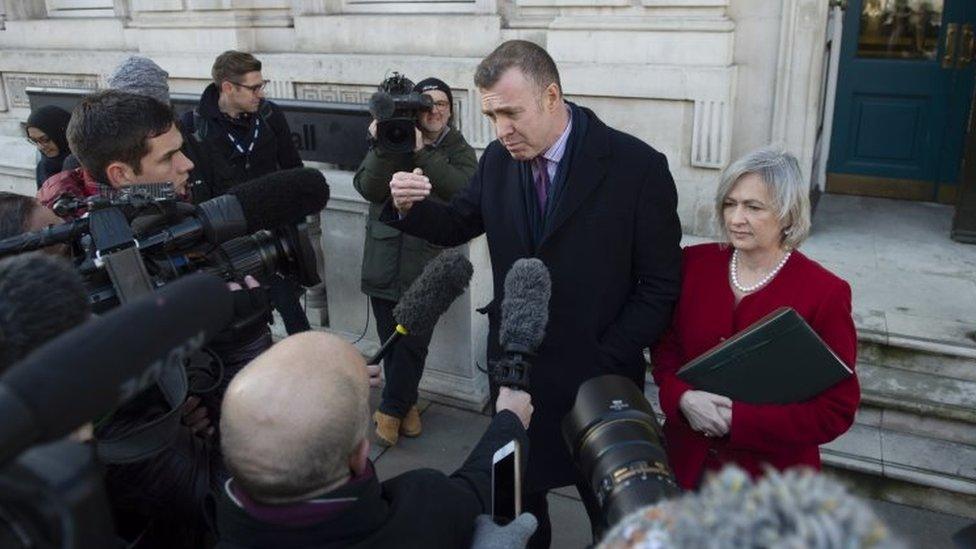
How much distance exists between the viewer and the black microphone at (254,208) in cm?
195

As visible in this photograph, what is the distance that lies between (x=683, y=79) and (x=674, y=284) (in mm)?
2732

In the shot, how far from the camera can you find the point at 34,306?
109 centimetres

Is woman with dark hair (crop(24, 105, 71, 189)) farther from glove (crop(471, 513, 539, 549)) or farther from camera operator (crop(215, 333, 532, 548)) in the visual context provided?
glove (crop(471, 513, 539, 549))

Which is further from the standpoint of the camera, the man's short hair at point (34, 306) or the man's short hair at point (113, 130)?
the man's short hair at point (113, 130)

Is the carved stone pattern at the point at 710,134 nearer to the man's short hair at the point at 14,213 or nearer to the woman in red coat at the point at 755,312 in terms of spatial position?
the woman in red coat at the point at 755,312

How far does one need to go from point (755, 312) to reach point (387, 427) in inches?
90.6

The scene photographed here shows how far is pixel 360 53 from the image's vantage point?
5980 millimetres

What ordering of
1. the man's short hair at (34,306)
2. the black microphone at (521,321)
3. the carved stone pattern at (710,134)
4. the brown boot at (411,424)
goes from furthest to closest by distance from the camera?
the carved stone pattern at (710,134), the brown boot at (411,424), the black microphone at (521,321), the man's short hair at (34,306)

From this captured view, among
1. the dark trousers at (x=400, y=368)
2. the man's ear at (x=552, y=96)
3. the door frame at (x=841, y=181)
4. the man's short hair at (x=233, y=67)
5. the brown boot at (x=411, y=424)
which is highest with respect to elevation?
the man's short hair at (x=233, y=67)

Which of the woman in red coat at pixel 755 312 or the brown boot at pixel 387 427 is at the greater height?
the woman in red coat at pixel 755 312

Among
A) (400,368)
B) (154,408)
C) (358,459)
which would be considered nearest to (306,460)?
(358,459)

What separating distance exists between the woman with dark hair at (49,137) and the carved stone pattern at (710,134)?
12.2 feet

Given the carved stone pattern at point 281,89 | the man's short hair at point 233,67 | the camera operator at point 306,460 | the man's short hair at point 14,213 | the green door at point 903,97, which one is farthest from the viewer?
the carved stone pattern at point 281,89

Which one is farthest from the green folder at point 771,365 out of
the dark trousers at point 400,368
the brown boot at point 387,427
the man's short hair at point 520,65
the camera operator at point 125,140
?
the brown boot at point 387,427
